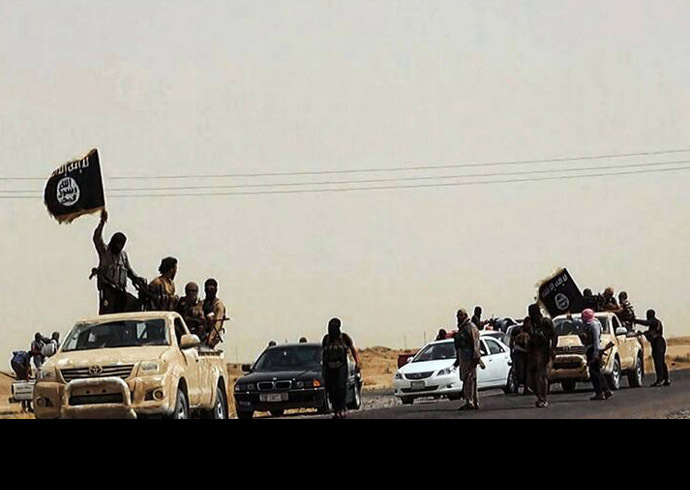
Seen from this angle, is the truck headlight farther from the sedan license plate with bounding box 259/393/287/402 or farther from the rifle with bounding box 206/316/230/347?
the sedan license plate with bounding box 259/393/287/402

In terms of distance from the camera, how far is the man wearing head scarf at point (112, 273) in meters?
18.0

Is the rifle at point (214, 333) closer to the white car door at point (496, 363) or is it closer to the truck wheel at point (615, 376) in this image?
the white car door at point (496, 363)

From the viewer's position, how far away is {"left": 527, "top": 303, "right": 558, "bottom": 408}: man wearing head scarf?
23.8 m

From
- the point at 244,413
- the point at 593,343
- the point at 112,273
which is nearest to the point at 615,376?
the point at 593,343

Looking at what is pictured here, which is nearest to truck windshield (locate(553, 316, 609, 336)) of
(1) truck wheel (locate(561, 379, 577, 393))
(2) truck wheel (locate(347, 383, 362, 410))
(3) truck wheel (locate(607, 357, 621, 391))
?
(3) truck wheel (locate(607, 357, 621, 391))

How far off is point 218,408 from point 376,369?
53.8m

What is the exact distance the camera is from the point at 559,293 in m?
34.0

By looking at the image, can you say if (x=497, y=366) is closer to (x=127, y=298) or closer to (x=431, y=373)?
(x=431, y=373)

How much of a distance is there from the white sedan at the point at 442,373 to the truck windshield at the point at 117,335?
40.8 ft

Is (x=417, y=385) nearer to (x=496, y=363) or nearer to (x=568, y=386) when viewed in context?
(x=496, y=363)
